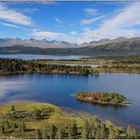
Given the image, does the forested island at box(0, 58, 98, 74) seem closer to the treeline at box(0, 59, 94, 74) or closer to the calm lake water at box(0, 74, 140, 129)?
the treeline at box(0, 59, 94, 74)

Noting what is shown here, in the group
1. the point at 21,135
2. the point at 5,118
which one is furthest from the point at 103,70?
the point at 21,135

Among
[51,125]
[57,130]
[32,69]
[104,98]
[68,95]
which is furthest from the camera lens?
[32,69]

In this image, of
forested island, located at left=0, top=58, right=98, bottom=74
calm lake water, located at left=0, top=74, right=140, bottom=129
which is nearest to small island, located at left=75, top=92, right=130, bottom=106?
calm lake water, located at left=0, top=74, right=140, bottom=129

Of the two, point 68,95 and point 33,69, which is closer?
point 68,95

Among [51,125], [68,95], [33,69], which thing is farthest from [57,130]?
[33,69]

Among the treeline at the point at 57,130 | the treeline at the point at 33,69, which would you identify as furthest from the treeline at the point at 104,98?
the treeline at the point at 33,69

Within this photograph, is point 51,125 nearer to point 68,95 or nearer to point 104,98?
point 104,98

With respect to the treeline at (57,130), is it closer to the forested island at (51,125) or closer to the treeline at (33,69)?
the forested island at (51,125)
